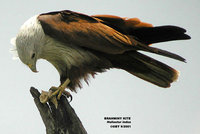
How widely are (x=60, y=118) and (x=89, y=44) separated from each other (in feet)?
3.17

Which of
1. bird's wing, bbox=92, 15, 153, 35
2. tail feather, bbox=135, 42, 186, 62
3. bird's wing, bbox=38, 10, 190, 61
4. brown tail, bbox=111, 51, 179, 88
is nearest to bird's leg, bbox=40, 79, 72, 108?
bird's wing, bbox=38, 10, 190, 61

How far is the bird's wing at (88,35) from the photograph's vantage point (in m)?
3.83

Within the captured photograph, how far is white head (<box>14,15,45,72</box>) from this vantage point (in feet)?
12.8

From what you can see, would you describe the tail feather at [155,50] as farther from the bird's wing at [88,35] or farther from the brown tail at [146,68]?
the brown tail at [146,68]

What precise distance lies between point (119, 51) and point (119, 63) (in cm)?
35

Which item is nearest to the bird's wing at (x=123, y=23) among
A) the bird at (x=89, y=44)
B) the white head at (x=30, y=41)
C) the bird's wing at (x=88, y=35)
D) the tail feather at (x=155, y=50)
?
the bird at (x=89, y=44)

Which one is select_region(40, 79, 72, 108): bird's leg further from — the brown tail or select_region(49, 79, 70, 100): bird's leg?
the brown tail


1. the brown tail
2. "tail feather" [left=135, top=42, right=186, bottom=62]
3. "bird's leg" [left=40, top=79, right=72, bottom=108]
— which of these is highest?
"tail feather" [left=135, top=42, right=186, bottom=62]

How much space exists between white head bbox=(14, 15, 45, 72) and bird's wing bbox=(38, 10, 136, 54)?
96 mm

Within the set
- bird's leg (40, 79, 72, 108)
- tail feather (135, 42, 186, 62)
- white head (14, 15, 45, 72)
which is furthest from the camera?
bird's leg (40, 79, 72, 108)

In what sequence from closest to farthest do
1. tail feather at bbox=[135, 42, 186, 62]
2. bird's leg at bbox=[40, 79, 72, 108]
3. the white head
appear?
tail feather at bbox=[135, 42, 186, 62] < the white head < bird's leg at bbox=[40, 79, 72, 108]

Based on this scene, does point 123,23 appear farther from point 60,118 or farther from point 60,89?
point 60,118

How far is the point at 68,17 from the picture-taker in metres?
3.96

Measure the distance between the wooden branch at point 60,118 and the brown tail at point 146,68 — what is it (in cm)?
84
